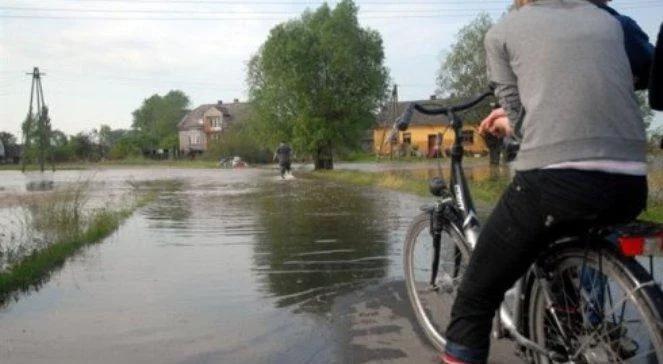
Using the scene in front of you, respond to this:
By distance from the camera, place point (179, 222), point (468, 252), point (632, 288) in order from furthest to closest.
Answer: point (179, 222), point (468, 252), point (632, 288)

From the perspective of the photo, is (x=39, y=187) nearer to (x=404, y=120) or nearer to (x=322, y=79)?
(x=322, y=79)

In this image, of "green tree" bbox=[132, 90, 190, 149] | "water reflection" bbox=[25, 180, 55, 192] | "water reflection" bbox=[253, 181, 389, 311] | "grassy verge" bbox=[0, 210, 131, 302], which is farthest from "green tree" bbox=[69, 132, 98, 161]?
"grassy verge" bbox=[0, 210, 131, 302]

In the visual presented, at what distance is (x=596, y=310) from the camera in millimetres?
2957

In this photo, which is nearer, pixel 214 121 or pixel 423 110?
pixel 423 110

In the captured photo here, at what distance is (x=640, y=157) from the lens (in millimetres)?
2762

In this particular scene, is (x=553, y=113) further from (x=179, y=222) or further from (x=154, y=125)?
(x=154, y=125)

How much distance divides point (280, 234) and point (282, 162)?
2076cm

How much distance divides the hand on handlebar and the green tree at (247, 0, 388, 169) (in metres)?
40.7

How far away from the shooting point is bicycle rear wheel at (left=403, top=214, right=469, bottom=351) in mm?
4250

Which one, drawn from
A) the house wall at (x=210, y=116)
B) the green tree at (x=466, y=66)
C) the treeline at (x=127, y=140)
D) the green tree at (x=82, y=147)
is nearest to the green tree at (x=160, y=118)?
the treeline at (x=127, y=140)

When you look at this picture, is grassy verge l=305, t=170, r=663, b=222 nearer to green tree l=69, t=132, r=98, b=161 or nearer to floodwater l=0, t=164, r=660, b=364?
floodwater l=0, t=164, r=660, b=364

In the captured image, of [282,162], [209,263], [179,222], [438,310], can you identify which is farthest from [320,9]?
[438,310]

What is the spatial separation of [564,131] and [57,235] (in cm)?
790

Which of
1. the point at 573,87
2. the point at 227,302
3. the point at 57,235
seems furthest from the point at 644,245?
the point at 57,235
